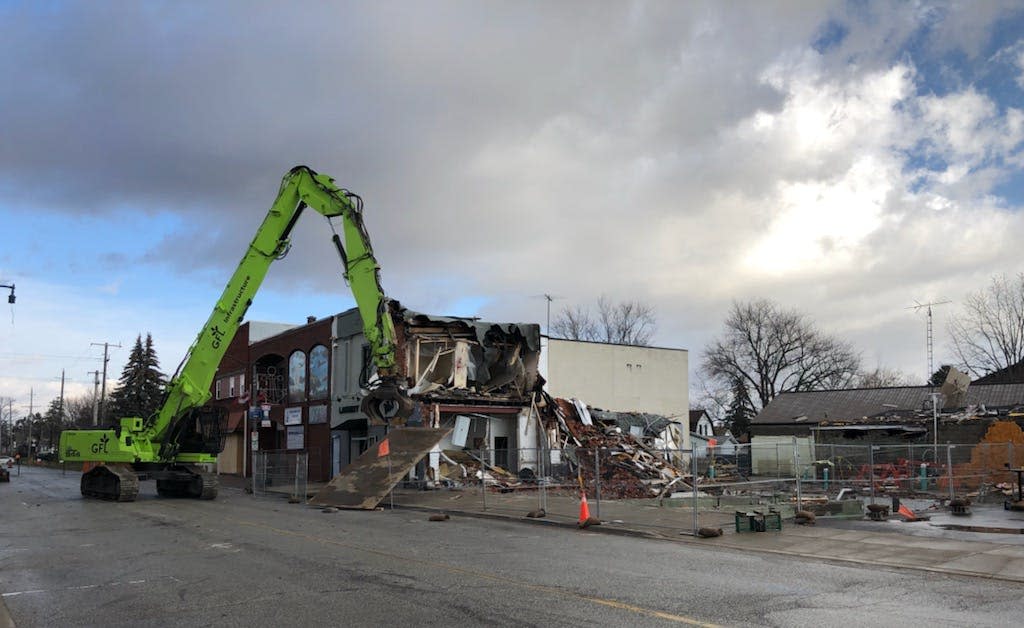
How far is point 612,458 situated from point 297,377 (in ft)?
58.8

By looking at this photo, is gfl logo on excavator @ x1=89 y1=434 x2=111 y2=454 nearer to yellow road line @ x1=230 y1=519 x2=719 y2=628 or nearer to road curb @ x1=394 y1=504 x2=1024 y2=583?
road curb @ x1=394 y1=504 x2=1024 y2=583

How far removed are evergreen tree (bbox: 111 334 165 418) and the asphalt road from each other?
67849 millimetres

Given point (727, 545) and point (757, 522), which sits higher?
point (757, 522)

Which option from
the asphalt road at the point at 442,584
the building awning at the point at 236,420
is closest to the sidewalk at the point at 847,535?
the asphalt road at the point at 442,584

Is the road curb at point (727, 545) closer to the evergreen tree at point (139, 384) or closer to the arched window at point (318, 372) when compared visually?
the arched window at point (318, 372)

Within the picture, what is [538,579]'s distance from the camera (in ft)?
34.0

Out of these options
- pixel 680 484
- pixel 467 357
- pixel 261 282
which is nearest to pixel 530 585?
pixel 261 282

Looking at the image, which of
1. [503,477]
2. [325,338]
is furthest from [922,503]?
[325,338]

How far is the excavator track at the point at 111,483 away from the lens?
25281 mm

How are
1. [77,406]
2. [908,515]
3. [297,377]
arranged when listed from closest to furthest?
1. [908,515]
2. [297,377]
3. [77,406]

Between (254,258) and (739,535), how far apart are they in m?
17.7

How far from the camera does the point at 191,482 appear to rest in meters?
27.6

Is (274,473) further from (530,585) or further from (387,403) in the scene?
(530,585)

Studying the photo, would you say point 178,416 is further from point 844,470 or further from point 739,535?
point 844,470
